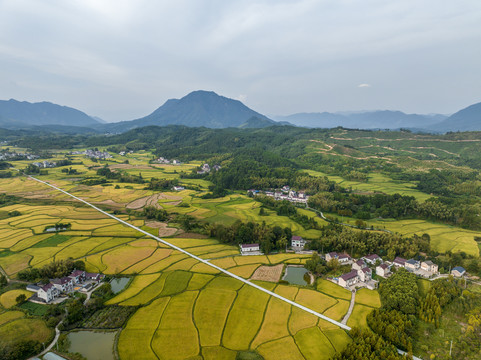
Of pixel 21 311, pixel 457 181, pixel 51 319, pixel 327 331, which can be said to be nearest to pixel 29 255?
pixel 21 311

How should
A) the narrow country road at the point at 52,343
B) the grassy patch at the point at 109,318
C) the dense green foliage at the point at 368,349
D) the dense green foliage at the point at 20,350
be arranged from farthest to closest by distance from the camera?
1. the grassy patch at the point at 109,318
2. the narrow country road at the point at 52,343
3. the dense green foliage at the point at 20,350
4. the dense green foliage at the point at 368,349

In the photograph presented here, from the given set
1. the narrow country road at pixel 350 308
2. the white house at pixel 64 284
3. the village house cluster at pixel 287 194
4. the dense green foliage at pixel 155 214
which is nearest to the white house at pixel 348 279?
the narrow country road at pixel 350 308

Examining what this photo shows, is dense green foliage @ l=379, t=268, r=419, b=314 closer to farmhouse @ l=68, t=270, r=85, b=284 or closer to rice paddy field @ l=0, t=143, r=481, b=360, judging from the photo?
rice paddy field @ l=0, t=143, r=481, b=360

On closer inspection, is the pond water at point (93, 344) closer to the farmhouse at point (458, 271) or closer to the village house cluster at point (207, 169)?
the farmhouse at point (458, 271)

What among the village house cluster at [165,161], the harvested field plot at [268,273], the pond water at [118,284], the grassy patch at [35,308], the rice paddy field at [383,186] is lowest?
the pond water at [118,284]

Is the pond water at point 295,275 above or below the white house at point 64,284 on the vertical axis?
below

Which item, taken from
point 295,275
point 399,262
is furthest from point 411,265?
point 295,275

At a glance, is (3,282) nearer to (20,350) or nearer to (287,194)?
(20,350)

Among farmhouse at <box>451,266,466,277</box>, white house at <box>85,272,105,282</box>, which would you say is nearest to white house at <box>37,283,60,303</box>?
white house at <box>85,272,105,282</box>
